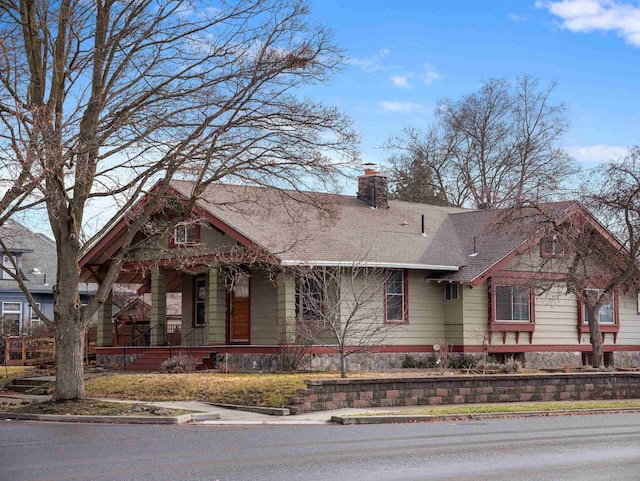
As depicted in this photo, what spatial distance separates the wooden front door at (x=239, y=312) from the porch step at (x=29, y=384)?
20.9ft

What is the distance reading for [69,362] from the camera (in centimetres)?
A: 2175

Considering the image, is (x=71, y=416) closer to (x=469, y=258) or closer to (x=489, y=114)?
(x=469, y=258)

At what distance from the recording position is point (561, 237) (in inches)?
1205

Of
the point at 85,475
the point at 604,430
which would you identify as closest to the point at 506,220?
the point at 604,430

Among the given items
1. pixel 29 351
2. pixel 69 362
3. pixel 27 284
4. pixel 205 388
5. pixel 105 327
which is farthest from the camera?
pixel 27 284

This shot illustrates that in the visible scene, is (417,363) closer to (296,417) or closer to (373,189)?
(373,189)

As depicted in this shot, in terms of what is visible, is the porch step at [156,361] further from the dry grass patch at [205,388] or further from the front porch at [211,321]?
the dry grass patch at [205,388]

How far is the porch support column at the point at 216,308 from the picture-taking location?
3081 centimetres

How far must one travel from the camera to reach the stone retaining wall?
2144 cm

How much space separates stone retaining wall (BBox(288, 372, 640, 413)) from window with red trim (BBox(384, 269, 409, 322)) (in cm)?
786

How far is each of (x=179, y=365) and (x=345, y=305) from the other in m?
5.59

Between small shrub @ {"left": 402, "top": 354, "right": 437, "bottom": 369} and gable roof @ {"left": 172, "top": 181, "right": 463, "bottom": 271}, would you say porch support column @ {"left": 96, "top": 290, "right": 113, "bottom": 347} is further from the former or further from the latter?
small shrub @ {"left": 402, "top": 354, "right": 437, "bottom": 369}

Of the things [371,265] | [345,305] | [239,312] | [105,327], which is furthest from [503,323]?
[105,327]

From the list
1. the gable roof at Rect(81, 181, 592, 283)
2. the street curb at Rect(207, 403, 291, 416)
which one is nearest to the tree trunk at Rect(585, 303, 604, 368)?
the gable roof at Rect(81, 181, 592, 283)
